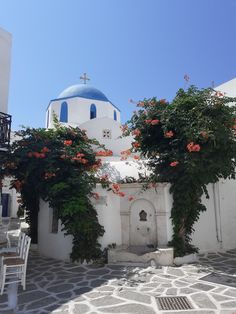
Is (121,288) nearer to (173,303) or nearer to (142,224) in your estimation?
(173,303)

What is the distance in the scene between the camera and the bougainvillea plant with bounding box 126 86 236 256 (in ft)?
29.0

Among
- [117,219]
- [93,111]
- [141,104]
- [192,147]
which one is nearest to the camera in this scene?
[192,147]

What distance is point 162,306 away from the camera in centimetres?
550

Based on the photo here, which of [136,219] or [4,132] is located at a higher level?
[4,132]

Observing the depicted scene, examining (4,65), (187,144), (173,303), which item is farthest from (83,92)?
(173,303)

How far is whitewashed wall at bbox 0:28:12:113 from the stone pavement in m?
6.30

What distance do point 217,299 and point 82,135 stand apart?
8.22 meters

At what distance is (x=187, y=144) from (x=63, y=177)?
4.42 m

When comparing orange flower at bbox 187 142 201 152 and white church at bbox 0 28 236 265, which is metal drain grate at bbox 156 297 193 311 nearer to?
white church at bbox 0 28 236 265

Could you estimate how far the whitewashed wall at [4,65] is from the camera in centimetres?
1095

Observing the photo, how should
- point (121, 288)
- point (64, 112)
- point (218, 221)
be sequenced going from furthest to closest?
1. point (64, 112)
2. point (218, 221)
3. point (121, 288)

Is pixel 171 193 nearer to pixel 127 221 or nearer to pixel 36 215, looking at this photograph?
pixel 127 221

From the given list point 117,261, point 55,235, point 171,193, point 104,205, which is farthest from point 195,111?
point 55,235

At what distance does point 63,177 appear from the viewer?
32.1 feet
